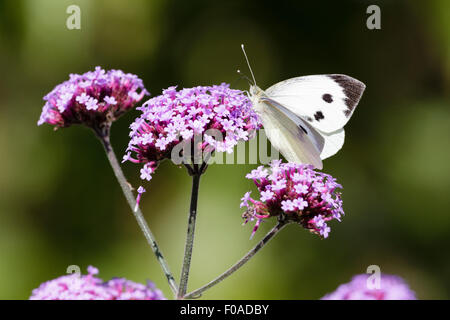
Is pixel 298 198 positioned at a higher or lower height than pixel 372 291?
higher

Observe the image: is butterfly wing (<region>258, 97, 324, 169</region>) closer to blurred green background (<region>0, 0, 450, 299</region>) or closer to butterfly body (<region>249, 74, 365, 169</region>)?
butterfly body (<region>249, 74, 365, 169</region>)

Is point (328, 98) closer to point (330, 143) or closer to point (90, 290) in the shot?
point (330, 143)

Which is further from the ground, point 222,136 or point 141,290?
point 222,136

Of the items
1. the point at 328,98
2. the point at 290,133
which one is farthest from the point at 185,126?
the point at 328,98

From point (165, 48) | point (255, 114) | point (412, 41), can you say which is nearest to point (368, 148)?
point (412, 41)

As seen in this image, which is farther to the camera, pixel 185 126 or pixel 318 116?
pixel 318 116

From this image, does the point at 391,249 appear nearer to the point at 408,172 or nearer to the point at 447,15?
the point at 408,172
